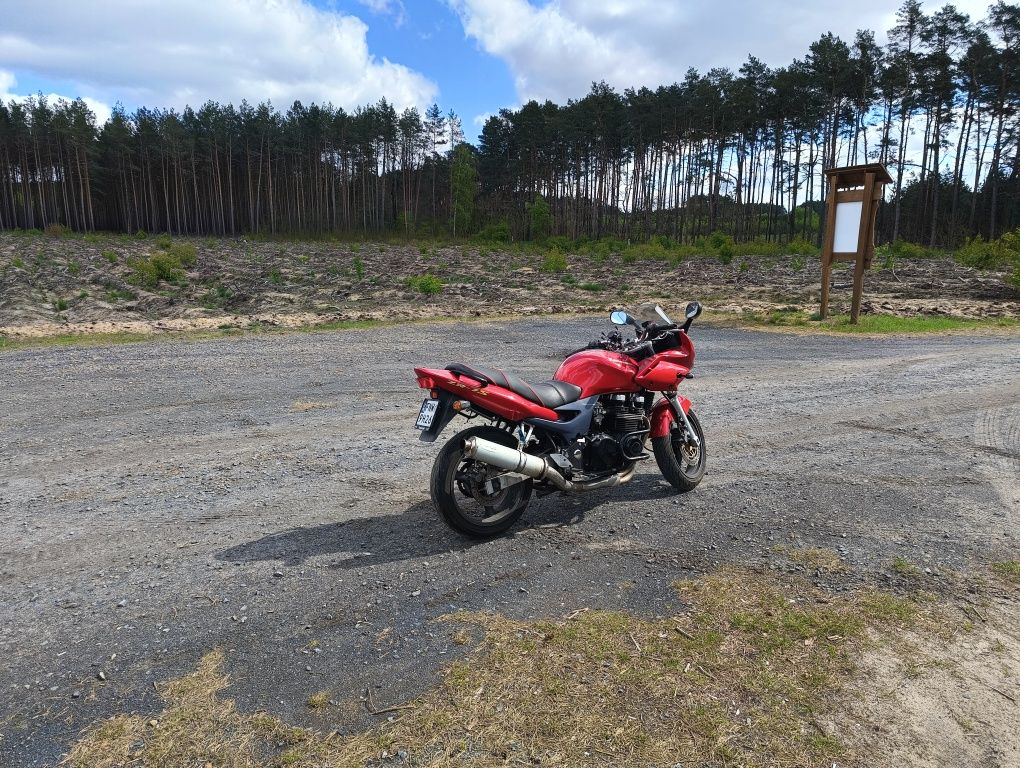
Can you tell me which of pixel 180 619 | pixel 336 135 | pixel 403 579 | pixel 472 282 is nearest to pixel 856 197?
pixel 472 282

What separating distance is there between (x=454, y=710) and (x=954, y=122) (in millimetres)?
54584

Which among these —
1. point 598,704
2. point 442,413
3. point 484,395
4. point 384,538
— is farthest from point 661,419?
point 598,704

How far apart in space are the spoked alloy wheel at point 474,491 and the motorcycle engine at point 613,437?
0.50 metres

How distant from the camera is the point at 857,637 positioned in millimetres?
2705

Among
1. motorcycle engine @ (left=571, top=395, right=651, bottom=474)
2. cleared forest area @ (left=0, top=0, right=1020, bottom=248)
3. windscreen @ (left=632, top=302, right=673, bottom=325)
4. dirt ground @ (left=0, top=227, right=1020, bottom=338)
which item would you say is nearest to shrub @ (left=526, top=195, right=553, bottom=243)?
cleared forest area @ (left=0, top=0, right=1020, bottom=248)

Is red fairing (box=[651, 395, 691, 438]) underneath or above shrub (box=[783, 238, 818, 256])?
underneath

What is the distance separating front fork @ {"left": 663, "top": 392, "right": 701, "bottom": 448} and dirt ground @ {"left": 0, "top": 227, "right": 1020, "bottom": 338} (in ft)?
33.8

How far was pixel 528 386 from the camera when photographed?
12.1ft

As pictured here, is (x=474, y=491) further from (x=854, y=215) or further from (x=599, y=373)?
(x=854, y=215)

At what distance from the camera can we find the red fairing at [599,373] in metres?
3.97

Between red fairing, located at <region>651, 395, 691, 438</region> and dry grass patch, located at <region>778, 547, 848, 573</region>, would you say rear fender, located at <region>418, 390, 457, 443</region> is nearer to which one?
red fairing, located at <region>651, 395, 691, 438</region>

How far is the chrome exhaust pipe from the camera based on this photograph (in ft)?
11.0

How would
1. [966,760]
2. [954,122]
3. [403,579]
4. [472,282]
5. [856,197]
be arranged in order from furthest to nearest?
1. [954,122]
2. [472,282]
3. [856,197]
4. [403,579]
5. [966,760]

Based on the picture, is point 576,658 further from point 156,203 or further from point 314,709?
point 156,203
